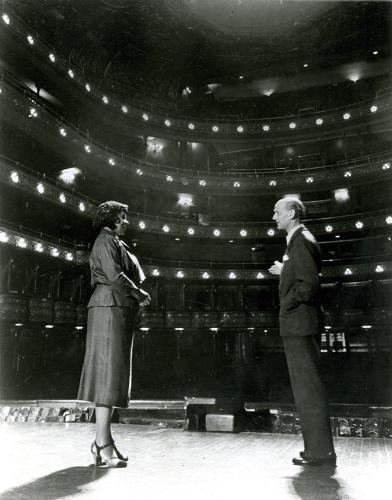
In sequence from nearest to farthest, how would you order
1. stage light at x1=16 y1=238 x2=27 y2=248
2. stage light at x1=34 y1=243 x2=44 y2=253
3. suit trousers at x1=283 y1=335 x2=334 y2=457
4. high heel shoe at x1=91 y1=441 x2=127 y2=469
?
high heel shoe at x1=91 y1=441 x2=127 y2=469, suit trousers at x1=283 y1=335 x2=334 y2=457, stage light at x1=16 y1=238 x2=27 y2=248, stage light at x1=34 y1=243 x2=44 y2=253

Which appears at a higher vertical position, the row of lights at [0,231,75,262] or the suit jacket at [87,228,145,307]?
the row of lights at [0,231,75,262]

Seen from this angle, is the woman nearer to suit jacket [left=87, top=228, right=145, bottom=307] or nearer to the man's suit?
suit jacket [left=87, top=228, right=145, bottom=307]

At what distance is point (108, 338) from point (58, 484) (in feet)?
3.28

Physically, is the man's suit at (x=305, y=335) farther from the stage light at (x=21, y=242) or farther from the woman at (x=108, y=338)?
the stage light at (x=21, y=242)

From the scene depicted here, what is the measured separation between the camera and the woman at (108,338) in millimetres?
3027

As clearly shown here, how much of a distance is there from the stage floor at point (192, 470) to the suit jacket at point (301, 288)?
→ 3.11 ft

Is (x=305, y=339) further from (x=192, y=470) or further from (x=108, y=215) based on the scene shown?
(x=108, y=215)

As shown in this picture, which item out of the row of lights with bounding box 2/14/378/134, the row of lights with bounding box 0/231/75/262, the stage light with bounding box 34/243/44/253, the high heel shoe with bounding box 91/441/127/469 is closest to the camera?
the high heel shoe with bounding box 91/441/127/469

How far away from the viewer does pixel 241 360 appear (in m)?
25.3

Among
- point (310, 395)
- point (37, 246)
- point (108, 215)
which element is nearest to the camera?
point (310, 395)

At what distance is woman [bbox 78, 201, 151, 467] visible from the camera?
3.03m

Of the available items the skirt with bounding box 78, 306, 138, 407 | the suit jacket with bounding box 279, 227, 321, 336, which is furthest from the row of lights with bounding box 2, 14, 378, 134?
the suit jacket with bounding box 279, 227, 321, 336

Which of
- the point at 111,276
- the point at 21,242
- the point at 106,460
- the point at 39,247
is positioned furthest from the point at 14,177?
the point at 106,460

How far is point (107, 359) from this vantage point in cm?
311
